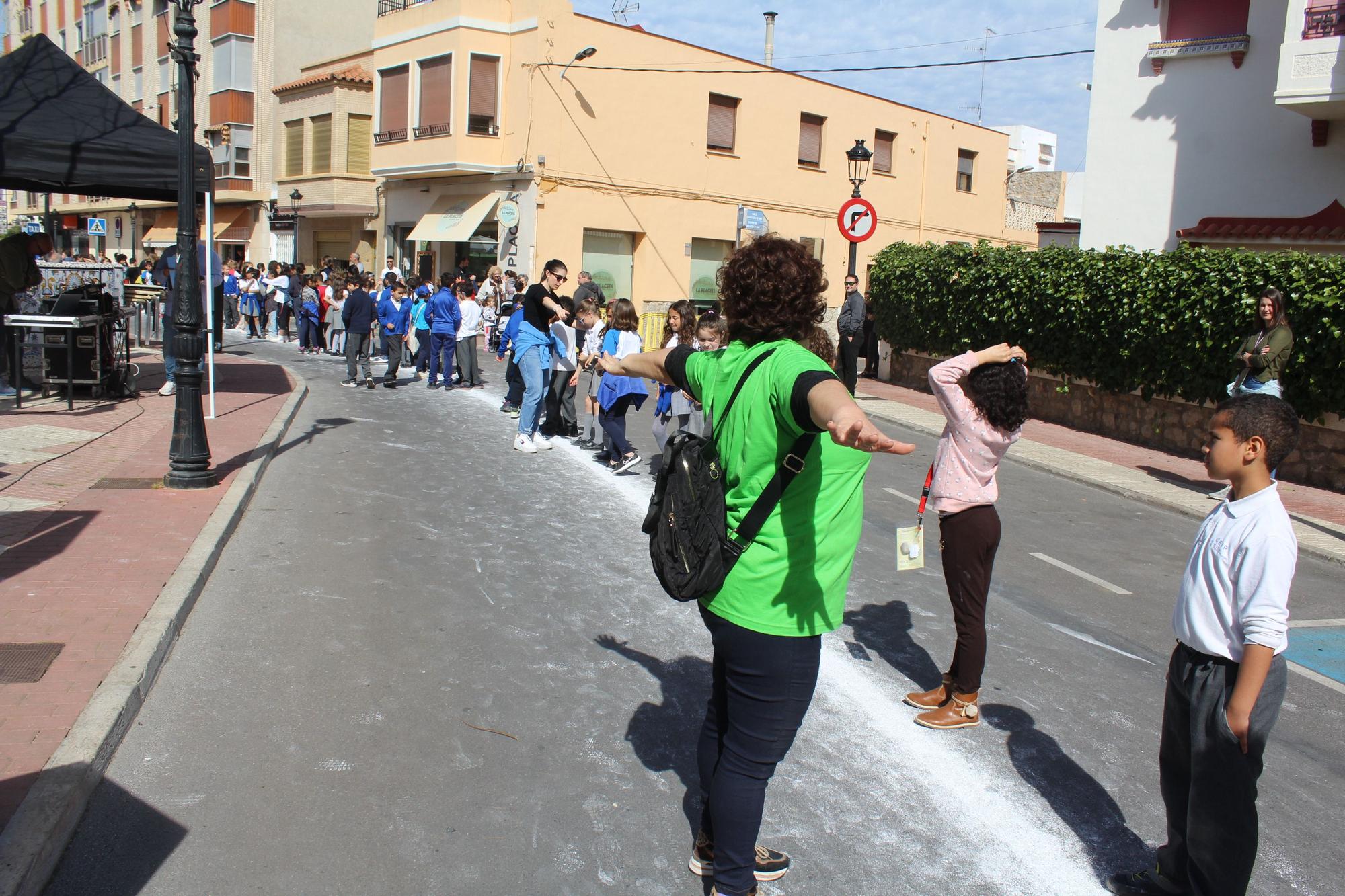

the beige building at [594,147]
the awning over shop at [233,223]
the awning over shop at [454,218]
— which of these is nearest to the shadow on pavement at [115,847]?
the beige building at [594,147]

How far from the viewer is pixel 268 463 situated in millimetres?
9602

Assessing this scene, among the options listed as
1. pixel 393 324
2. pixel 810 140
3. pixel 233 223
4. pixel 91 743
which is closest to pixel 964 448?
pixel 91 743

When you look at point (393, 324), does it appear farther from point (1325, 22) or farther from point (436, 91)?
point (1325, 22)

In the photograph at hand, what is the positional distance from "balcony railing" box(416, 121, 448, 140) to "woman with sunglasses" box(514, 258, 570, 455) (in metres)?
17.5

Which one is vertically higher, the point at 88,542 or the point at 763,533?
the point at 763,533

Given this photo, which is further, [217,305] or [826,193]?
[826,193]

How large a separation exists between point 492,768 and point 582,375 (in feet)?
46.9

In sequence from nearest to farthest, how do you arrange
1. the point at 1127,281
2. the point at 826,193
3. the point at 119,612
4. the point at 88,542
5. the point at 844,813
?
1. the point at 844,813
2. the point at 119,612
3. the point at 88,542
4. the point at 1127,281
5. the point at 826,193

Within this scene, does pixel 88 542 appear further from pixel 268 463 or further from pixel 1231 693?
pixel 1231 693

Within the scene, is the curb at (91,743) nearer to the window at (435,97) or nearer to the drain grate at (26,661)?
the drain grate at (26,661)

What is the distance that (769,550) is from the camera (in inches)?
114

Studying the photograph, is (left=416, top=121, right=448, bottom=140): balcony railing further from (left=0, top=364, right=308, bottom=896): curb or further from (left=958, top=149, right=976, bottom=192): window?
(left=0, top=364, right=308, bottom=896): curb

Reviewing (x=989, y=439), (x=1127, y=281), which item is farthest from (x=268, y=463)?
(x=1127, y=281)

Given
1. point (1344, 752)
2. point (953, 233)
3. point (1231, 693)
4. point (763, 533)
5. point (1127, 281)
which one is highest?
point (953, 233)
